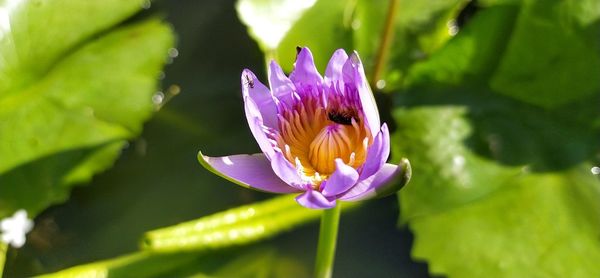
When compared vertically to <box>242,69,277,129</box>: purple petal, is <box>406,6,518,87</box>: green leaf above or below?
below

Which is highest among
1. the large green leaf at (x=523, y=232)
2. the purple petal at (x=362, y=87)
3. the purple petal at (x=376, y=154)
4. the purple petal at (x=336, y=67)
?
the purple petal at (x=336, y=67)

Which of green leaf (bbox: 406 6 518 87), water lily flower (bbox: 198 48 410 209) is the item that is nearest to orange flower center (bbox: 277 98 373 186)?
water lily flower (bbox: 198 48 410 209)

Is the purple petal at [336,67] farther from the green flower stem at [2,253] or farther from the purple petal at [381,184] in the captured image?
the green flower stem at [2,253]

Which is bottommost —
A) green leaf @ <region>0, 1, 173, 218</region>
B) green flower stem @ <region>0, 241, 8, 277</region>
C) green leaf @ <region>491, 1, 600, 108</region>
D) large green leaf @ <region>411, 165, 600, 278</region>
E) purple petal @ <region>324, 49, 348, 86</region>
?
large green leaf @ <region>411, 165, 600, 278</region>

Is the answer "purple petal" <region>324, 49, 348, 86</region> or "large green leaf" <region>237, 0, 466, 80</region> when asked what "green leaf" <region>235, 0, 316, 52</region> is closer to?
"large green leaf" <region>237, 0, 466, 80</region>

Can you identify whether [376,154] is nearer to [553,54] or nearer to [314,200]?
[314,200]

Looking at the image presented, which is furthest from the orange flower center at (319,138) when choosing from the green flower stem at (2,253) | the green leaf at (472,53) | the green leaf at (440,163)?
the green flower stem at (2,253)

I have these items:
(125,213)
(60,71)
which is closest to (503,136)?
(125,213)

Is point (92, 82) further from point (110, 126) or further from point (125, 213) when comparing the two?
point (125, 213)
